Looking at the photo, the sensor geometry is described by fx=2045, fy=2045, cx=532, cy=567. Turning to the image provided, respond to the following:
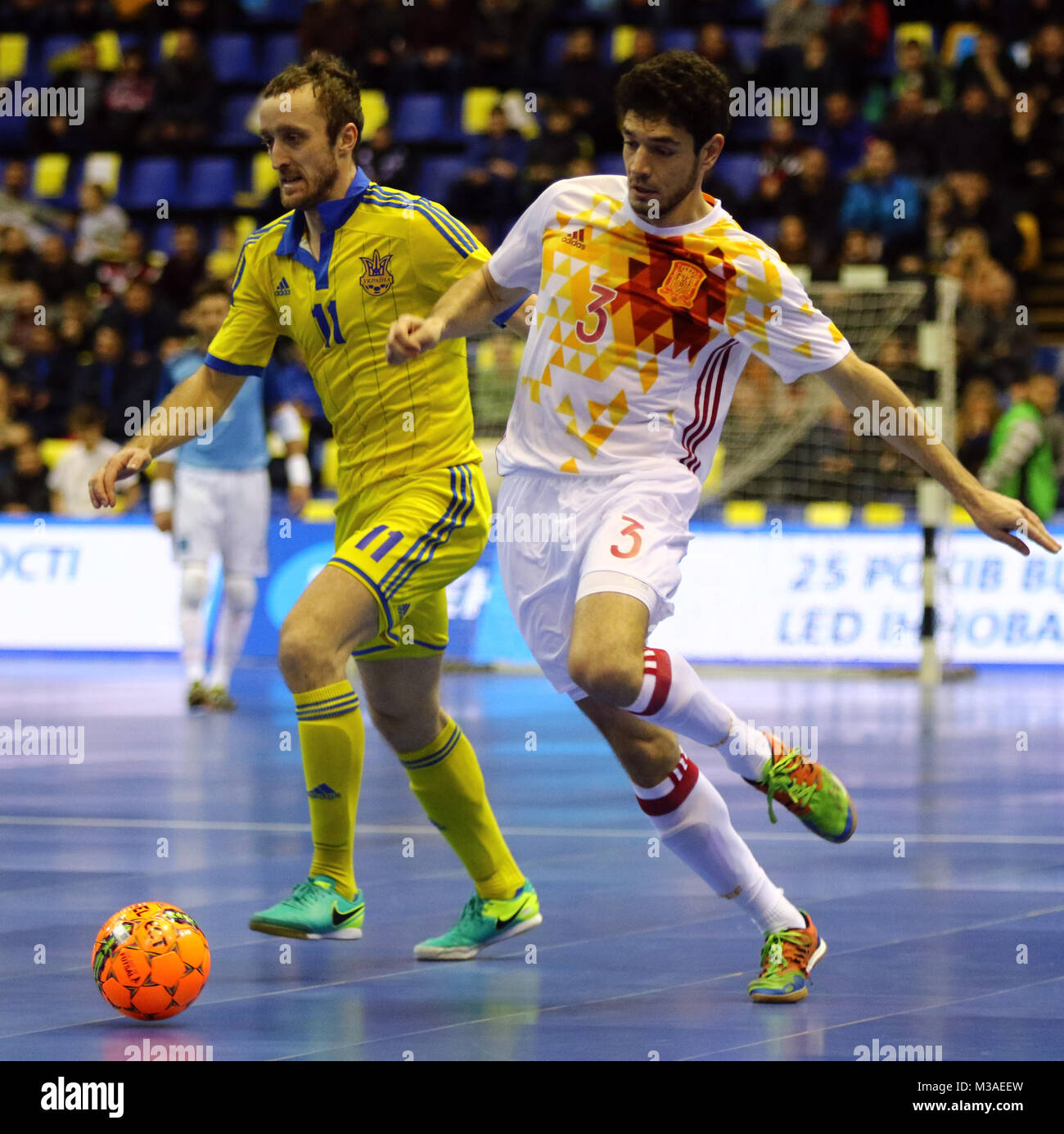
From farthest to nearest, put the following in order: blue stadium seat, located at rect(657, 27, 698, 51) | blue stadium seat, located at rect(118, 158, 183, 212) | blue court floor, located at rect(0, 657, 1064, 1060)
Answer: blue stadium seat, located at rect(118, 158, 183, 212)
blue stadium seat, located at rect(657, 27, 698, 51)
blue court floor, located at rect(0, 657, 1064, 1060)

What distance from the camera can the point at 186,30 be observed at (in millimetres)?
21812

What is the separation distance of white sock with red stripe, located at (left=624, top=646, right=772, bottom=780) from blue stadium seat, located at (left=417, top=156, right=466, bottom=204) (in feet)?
48.4

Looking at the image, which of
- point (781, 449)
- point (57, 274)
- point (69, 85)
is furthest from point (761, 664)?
point (69, 85)

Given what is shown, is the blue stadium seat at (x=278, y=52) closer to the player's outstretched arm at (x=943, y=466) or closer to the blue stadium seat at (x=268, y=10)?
the blue stadium seat at (x=268, y=10)

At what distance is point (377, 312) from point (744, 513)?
9.87 m

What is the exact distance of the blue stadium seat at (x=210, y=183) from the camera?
2075cm

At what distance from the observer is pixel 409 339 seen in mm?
4895

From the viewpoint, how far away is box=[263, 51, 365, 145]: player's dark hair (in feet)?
18.1

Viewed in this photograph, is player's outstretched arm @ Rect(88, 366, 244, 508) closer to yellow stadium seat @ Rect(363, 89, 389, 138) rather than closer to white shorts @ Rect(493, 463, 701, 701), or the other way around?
white shorts @ Rect(493, 463, 701, 701)

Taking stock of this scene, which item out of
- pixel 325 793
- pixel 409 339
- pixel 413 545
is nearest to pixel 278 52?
pixel 413 545

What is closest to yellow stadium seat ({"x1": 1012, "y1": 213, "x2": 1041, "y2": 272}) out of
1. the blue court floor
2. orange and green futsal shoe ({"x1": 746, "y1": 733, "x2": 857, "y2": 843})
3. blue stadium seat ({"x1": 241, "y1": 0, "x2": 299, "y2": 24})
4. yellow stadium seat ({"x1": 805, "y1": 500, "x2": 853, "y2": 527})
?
yellow stadium seat ({"x1": 805, "y1": 500, "x2": 853, "y2": 527})

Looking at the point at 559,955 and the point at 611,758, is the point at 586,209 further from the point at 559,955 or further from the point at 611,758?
the point at 611,758

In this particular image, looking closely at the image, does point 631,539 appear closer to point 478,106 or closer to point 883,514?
point 883,514

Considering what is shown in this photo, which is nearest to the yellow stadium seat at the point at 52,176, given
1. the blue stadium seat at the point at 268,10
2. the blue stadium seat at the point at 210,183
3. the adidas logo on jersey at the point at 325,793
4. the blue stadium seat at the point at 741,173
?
the blue stadium seat at the point at 210,183
